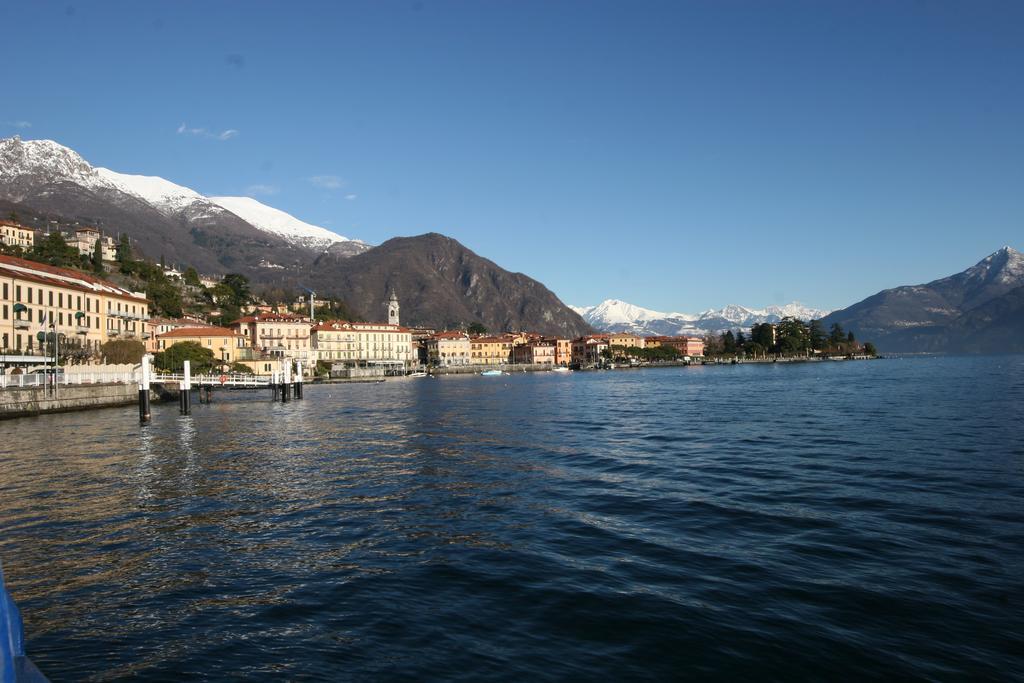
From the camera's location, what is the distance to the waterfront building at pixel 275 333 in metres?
137

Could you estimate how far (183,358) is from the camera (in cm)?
9188

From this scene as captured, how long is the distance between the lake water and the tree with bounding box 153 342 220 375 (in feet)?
225

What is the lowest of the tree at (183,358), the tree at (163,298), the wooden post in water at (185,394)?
the wooden post in water at (185,394)

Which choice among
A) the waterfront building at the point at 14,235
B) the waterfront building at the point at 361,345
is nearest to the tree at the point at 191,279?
the waterfront building at the point at 14,235

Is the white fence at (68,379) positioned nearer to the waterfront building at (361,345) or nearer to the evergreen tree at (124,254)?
the evergreen tree at (124,254)

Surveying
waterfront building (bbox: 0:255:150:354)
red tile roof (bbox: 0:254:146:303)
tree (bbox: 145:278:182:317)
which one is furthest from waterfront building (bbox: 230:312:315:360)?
red tile roof (bbox: 0:254:146:303)

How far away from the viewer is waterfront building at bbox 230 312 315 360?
137125mm

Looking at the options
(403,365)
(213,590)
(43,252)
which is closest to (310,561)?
(213,590)

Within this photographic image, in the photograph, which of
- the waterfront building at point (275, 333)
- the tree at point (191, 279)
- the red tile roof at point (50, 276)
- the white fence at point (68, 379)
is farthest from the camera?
the tree at point (191, 279)

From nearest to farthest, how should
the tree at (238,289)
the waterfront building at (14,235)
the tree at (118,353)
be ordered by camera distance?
the tree at (118,353)
the waterfront building at (14,235)
the tree at (238,289)

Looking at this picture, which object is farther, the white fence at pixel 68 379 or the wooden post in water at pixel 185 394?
the wooden post in water at pixel 185 394

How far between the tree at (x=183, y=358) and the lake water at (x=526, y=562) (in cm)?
6844

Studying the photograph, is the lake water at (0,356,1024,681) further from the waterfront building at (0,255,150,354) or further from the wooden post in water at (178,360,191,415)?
the waterfront building at (0,255,150,354)

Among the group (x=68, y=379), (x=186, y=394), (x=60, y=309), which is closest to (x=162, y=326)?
(x=60, y=309)
